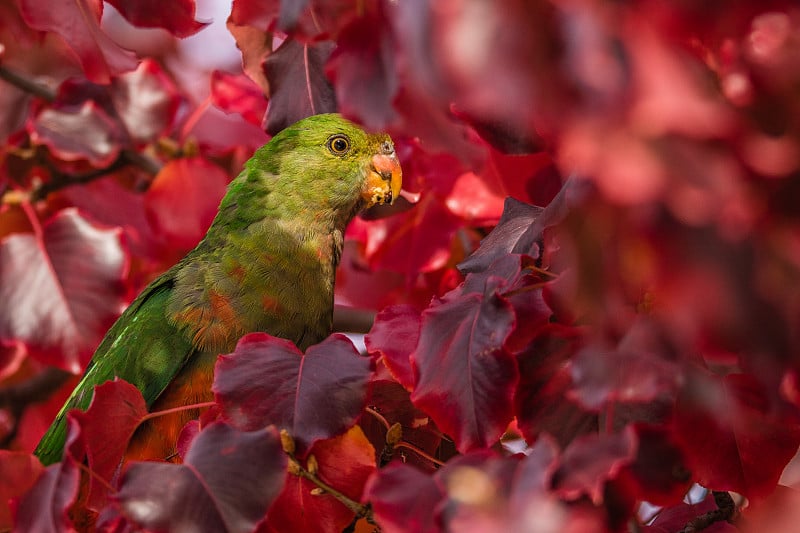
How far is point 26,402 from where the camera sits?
9.23ft

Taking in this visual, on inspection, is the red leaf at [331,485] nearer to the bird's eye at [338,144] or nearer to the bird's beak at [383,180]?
the bird's beak at [383,180]

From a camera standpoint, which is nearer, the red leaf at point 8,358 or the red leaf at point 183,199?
the red leaf at point 8,358

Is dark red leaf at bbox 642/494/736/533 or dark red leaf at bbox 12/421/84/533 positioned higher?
A: dark red leaf at bbox 12/421/84/533

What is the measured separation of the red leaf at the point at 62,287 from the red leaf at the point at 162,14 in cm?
69

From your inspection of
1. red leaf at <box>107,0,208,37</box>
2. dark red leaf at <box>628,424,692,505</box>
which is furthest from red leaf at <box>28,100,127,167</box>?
dark red leaf at <box>628,424,692,505</box>

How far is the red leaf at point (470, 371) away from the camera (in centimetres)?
99

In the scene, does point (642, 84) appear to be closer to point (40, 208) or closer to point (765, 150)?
point (765, 150)

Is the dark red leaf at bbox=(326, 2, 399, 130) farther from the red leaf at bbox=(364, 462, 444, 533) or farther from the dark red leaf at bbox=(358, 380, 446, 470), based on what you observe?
the dark red leaf at bbox=(358, 380, 446, 470)

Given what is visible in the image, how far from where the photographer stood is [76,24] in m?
1.33

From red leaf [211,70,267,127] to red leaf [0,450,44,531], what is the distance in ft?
3.86

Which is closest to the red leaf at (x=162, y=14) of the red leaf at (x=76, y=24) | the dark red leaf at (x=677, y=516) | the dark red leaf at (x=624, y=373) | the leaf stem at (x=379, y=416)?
the red leaf at (x=76, y=24)

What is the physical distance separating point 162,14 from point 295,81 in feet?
1.01

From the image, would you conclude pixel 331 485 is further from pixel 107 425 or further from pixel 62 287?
pixel 62 287

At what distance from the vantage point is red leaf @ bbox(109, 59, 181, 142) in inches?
89.9
